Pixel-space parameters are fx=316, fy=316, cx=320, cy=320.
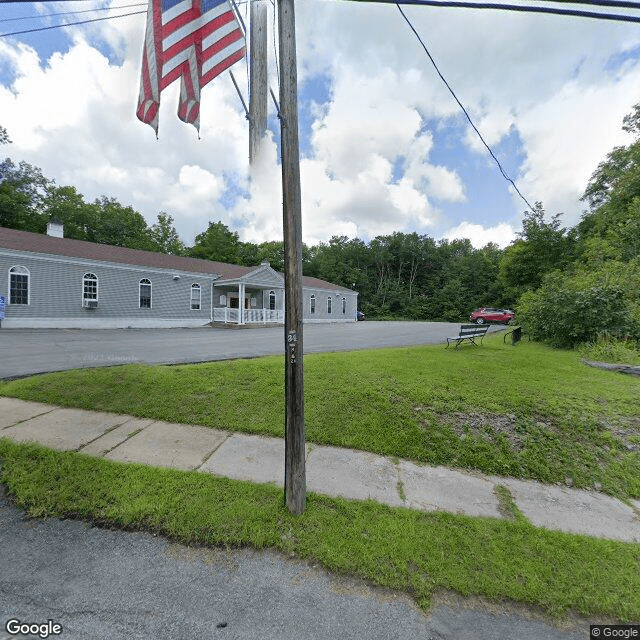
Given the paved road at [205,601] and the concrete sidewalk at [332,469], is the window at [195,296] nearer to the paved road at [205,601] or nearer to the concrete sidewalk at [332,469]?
the concrete sidewalk at [332,469]

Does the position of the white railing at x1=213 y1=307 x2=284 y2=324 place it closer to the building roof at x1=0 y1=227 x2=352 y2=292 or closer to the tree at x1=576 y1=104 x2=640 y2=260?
the building roof at x1=0 y1=227 x2=352 y2=292

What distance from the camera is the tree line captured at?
10.7 meters

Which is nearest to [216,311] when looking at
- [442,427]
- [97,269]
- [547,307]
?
[97,269]

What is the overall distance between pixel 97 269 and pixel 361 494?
20.2 meters

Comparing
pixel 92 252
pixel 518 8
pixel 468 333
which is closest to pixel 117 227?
pixel 92 252

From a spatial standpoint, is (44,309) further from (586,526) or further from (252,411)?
(586,526)

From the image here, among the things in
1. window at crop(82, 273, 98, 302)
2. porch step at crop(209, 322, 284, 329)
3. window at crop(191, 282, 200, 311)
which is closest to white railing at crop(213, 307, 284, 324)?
porch step at crop(209, 322, 284, 329)

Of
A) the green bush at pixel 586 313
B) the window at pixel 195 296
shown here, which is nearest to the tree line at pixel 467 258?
the green bush at pixel 586 313

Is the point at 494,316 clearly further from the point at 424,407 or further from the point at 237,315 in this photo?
the point at 424,407

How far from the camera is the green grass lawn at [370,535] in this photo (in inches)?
73.7

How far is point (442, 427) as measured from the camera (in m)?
4.05

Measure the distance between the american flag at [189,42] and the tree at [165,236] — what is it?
41.0 metres

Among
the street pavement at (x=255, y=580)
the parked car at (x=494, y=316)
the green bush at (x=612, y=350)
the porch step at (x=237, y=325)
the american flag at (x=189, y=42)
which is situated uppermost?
the american flag at (x=189, y=42)

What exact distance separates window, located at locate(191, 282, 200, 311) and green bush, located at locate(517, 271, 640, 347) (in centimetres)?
1952
